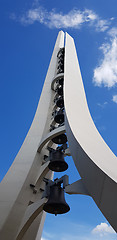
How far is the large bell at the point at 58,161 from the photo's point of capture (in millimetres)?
5719

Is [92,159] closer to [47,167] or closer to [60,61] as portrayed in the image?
[47,167]

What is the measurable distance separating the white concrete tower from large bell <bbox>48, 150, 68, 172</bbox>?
67 centimetres

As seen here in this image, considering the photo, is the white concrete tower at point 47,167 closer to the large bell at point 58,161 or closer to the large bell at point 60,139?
the large bell at point 60,139

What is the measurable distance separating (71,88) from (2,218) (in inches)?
152

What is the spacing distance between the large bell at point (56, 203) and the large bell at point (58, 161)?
0.97 m

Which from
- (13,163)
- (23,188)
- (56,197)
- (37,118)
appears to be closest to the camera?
(56,197)

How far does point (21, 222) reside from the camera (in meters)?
5.67

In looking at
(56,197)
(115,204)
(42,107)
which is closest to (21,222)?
(56,197)

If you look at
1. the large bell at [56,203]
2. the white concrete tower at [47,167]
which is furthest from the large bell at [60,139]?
the large bell at [56,203]

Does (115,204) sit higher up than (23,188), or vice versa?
(23,188)

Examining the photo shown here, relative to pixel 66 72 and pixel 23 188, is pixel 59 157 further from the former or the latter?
pixel 66 72

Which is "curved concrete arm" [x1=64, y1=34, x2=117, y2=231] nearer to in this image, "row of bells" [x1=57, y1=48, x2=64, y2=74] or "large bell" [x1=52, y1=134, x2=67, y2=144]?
"large bell" [x1=52, y1=134, x2=67, y2=144]

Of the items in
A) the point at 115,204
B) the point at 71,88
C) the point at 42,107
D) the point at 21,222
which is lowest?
the point at 115,204

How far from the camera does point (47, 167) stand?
6.53m
